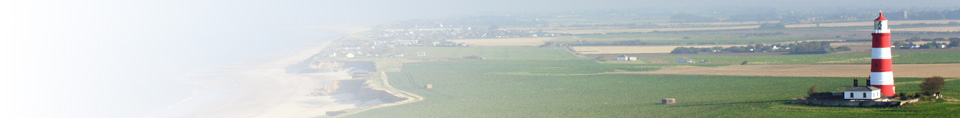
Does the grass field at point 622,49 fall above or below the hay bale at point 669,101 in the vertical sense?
above

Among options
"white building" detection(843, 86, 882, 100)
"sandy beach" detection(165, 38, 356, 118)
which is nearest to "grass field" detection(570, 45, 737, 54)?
"sandy beach" detection(165, 38, 356, 118)

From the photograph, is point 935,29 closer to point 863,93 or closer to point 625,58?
point 625,58

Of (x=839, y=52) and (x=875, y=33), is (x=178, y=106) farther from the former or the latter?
(x=839, y=52)

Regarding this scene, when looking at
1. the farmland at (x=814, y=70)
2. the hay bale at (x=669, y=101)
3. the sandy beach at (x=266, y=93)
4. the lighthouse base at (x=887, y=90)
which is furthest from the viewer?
the farmland at (x=814, y=70)

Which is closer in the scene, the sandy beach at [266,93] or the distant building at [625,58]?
the sandy beach at [266,93]

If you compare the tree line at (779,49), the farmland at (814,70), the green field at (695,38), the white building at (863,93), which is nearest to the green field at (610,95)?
the white building at (863,93)

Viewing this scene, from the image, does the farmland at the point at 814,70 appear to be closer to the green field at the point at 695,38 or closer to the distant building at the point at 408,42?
the green field at the point at 695,38

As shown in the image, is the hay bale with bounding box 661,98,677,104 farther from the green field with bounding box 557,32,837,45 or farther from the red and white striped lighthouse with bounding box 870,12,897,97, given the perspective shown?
the green field with bounding box 557,32,837,45
